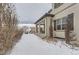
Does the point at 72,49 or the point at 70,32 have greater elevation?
the point at 70,32

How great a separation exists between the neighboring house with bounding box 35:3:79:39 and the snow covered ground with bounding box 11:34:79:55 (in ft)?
0.56

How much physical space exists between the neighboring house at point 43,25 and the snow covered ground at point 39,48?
0.13 m

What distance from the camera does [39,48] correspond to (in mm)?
2539

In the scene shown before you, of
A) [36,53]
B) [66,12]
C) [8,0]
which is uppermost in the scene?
[8,0]

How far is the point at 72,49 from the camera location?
248 centimetres

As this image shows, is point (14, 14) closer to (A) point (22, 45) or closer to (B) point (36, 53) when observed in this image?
(A) point (22, 45)

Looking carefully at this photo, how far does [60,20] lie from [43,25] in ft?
1.00

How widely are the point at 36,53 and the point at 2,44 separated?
581 mm

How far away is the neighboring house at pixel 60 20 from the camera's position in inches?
97.1

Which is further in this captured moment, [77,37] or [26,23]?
[26,23]

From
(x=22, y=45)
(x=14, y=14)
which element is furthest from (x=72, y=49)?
(x=14, y=14)

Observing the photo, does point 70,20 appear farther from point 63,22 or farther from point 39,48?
point 39,48

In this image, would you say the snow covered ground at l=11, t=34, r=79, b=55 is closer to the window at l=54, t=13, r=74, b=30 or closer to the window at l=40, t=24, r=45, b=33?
the window at l=40, t=24, r=45, b=33

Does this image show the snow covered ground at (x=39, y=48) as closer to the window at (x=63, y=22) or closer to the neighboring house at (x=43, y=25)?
the neighboring house at (x=43, y=25)
